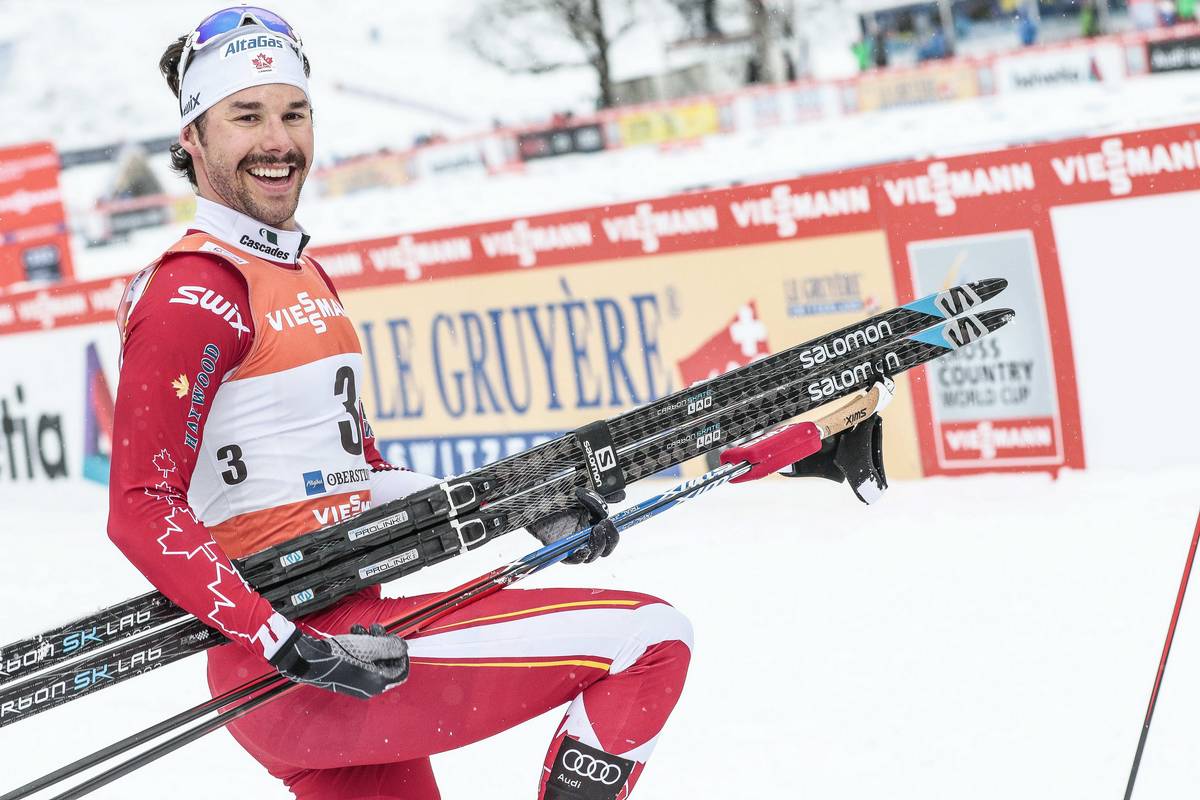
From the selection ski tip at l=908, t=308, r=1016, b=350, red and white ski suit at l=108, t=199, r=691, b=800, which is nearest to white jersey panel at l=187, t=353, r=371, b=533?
red and white ski suit at l=108, t=199, r=691, b=800

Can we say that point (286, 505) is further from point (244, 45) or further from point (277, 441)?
point (244, 45)

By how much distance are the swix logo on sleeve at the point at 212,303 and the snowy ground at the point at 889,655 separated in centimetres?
187

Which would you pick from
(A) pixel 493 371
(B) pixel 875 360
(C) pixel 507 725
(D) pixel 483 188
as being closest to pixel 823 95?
(D) pixel 483 188

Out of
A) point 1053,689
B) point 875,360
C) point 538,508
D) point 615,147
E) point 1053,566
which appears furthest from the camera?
point 615,147

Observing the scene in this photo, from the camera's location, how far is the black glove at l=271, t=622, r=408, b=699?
2115 millimetres

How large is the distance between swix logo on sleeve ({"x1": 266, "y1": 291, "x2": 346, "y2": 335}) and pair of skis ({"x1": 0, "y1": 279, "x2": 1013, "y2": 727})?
36 centimetres

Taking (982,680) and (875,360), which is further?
(982,680)

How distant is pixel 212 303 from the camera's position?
2.21 meters

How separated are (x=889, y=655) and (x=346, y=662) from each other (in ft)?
7.90

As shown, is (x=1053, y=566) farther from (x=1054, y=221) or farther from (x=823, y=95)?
(x=823, y=95)

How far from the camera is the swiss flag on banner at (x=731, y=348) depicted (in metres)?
6.54

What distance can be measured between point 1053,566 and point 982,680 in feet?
3.30

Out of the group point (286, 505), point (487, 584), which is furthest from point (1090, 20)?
point (286, 505)

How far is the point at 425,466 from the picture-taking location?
761 centimetres
